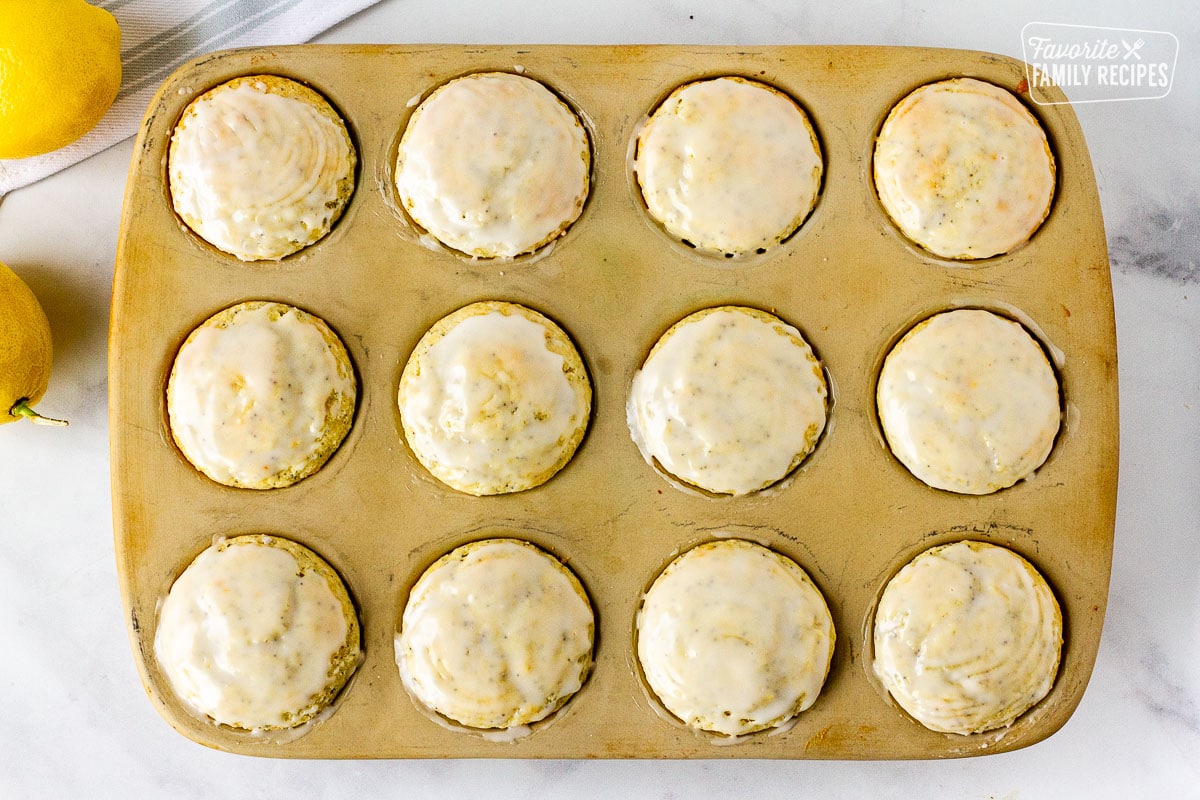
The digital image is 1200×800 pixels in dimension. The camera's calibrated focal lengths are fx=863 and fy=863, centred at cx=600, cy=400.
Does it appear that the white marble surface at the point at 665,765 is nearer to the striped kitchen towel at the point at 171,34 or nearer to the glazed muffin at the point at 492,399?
the striped kitchen towel at the point at 171,34

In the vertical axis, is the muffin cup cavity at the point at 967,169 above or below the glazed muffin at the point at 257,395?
above

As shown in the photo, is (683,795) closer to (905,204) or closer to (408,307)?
(408,307)

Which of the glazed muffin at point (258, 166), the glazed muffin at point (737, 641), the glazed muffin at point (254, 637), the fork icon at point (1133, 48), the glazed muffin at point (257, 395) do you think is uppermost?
the fork icon at point (1133, 48)

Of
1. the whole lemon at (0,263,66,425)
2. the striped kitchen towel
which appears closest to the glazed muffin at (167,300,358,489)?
the whole lemon at (0,263,66,425)

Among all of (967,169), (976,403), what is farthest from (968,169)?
(976,403)

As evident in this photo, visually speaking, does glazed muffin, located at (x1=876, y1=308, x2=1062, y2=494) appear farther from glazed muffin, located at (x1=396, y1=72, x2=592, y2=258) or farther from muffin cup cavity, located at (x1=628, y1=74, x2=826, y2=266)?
glazed muffin, located at (x1=396, y1=72, x2=592, y2=258)

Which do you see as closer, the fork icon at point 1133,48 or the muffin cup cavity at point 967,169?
the muffin cup cavity at point 967,169

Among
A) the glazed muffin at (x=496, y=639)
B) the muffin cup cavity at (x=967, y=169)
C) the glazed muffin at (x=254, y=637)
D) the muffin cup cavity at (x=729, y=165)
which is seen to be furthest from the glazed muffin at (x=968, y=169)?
the glazed muffin at (x=254, y=637)
